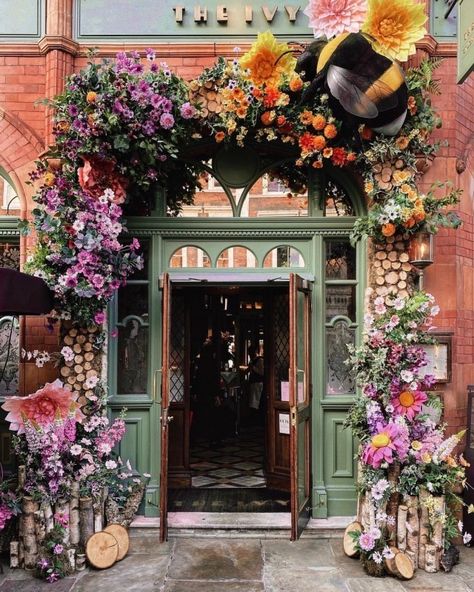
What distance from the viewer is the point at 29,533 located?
15.9ft

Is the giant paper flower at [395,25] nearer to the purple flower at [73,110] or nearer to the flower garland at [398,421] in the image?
the flower garland at [398,421]

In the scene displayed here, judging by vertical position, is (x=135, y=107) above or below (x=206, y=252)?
above

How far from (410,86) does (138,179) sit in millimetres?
2639

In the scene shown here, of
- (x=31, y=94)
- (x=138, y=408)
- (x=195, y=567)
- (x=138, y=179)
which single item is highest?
(x=31, y=94)

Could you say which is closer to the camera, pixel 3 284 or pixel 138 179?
pixel 3 284

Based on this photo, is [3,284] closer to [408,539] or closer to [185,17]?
[185,17]

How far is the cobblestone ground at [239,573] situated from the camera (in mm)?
4543

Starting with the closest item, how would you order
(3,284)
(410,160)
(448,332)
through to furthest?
(3,284)
(410,160)
(448,332)

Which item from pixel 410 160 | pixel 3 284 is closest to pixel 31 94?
pixel 3 284

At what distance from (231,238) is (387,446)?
257 centimetres

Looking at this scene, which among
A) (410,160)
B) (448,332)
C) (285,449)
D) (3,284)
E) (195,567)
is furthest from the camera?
(285,449)

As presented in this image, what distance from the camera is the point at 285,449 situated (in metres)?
7.07

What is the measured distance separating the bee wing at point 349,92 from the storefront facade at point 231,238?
1.04 metres

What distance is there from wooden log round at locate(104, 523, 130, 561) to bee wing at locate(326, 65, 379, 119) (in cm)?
427
